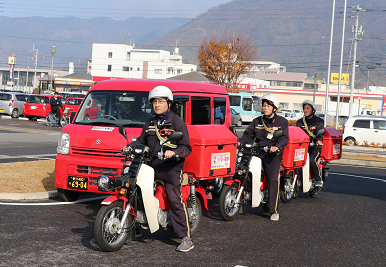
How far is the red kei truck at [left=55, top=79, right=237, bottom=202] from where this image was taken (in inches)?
260

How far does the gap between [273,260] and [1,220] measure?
3858 millimetres

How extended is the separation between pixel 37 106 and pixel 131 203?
29071mm

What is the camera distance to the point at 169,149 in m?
5.68

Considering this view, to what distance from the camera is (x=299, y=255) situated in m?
5.81

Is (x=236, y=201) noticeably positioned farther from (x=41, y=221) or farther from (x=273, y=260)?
(x=41, y=221)

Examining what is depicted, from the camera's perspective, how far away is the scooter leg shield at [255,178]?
7.66m

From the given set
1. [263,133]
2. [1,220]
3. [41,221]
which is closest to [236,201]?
[263,133]

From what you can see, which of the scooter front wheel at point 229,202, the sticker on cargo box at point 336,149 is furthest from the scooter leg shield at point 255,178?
the sticker on cargo box at point 336,149

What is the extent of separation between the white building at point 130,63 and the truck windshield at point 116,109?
9584 centimetres

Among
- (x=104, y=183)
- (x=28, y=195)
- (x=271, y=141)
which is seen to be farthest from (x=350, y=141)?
(x=104, y=183)

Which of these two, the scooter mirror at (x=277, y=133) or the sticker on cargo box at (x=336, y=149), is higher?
the scooter mirror at (x=277, y=133)

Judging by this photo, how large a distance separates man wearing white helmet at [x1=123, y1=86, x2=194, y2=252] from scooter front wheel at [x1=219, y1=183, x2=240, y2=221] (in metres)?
1.58

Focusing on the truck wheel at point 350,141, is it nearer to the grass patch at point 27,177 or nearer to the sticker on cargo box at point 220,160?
the grass patch at point 27,177

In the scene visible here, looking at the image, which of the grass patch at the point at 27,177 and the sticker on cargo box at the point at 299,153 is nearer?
the grass patch at the point at 27,177
